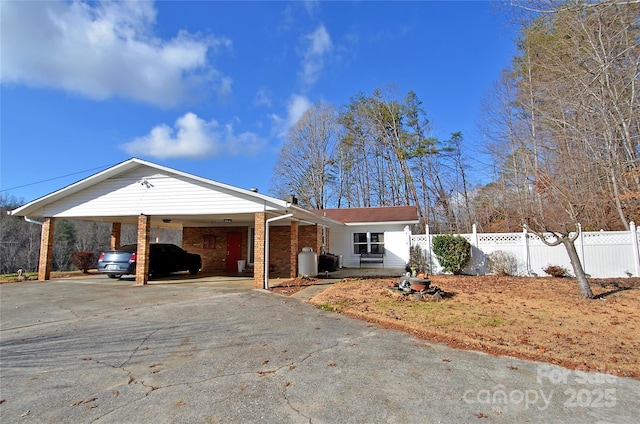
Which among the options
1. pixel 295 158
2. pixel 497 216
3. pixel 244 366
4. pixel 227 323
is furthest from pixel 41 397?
pixel 295 158

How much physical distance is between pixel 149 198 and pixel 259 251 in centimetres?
480

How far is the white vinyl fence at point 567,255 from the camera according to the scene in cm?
1186

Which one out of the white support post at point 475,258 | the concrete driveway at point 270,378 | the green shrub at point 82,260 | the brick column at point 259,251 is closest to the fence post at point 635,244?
the white support post at point 475,258

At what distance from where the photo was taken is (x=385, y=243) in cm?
1784

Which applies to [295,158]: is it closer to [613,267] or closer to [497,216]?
[497,216]

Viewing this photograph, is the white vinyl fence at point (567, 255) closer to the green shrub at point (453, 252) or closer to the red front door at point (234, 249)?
the green shrub at point (453, 252)

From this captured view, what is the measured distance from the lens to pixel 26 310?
7938 millimetres

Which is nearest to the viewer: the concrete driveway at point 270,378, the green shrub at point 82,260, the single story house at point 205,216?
the concrete driveway at point 270,378

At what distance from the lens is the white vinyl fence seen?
11859 millimetres

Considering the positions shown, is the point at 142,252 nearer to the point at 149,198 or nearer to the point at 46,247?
the point at 149,198

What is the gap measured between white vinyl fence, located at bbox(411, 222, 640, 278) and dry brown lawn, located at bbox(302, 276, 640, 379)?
219 centimetres

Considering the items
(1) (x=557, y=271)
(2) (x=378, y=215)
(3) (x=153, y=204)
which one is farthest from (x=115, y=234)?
(1) (x=557, y=271)

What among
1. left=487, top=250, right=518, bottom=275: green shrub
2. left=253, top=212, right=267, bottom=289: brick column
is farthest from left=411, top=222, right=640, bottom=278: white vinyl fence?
left=253, top=212, right=267, bottom=289: brick column

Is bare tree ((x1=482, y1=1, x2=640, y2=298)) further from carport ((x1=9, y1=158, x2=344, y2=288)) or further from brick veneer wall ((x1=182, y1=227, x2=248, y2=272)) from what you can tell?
brick veneer wall ((x1=182, y1=227, x2=248, y2=272))
